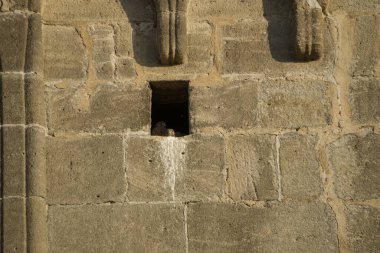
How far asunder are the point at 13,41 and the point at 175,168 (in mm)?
1407

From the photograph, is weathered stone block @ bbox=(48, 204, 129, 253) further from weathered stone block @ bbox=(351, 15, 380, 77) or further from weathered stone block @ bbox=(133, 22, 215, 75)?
weathered stone block @ bbox=(351, 15, 380, 77)

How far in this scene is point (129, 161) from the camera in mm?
9367

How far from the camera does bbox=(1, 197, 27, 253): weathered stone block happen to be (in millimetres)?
9062

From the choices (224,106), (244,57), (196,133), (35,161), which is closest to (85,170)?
(35,161)

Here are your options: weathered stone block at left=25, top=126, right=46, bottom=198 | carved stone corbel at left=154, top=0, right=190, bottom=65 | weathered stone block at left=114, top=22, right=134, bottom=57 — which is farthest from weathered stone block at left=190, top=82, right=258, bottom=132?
weathered stone block at left=25, top=126, right=46, bottom=198

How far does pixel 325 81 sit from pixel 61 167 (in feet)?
6.26

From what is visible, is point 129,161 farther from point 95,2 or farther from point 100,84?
point 95,2

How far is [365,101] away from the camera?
9562 mm

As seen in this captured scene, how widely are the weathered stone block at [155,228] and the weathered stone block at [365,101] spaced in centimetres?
139

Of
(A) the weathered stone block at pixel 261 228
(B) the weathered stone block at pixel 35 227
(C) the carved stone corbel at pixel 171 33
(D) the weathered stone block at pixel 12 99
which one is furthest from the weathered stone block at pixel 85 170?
(C) the carved stone corbel at pixel 171 33

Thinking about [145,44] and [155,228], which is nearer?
[155,228]

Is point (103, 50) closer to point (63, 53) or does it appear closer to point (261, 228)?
point (63, 53)

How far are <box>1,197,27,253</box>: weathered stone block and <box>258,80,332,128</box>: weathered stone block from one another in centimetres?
173

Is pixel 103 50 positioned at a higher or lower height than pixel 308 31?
lower
